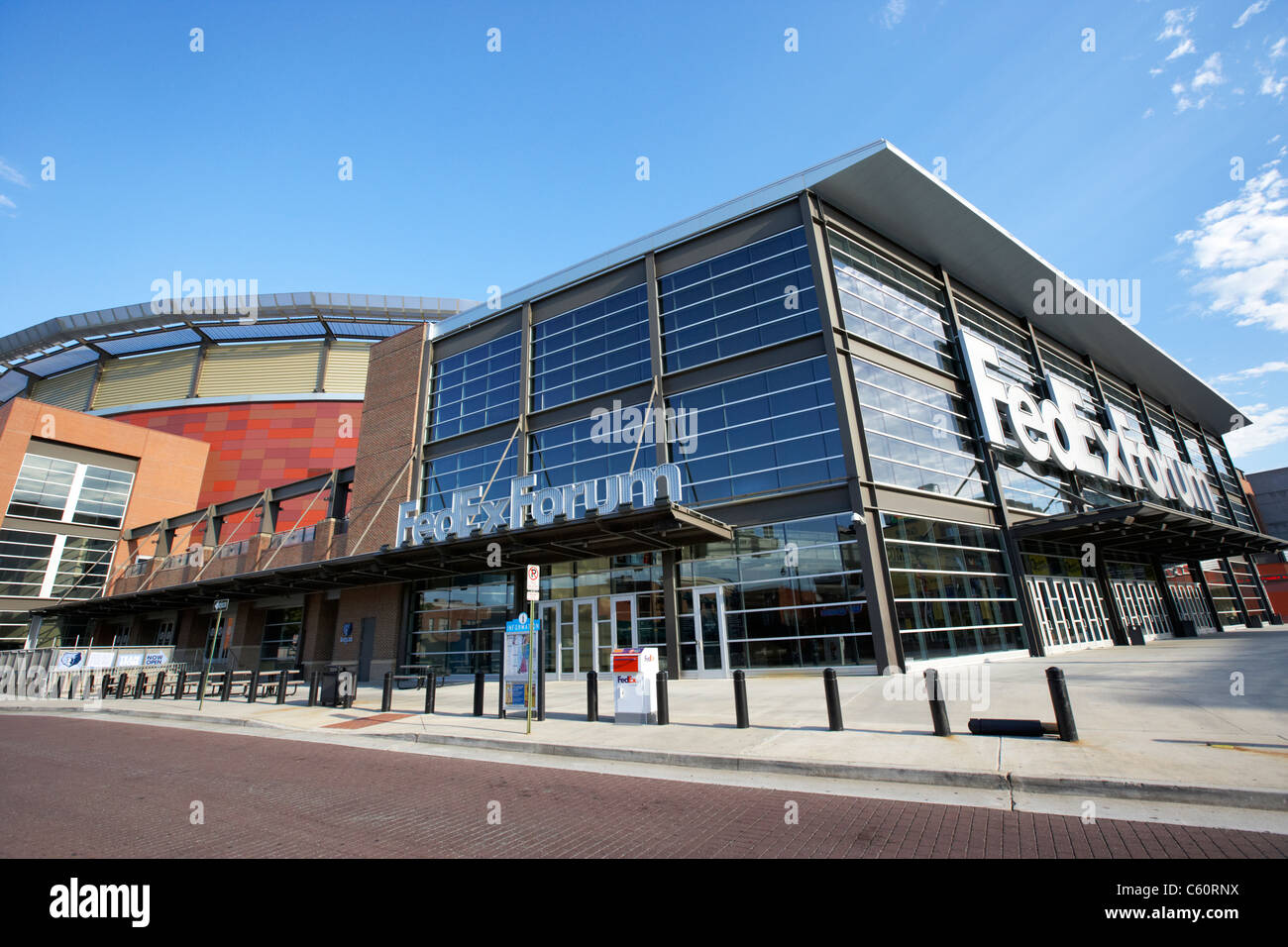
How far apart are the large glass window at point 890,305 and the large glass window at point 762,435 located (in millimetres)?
3186

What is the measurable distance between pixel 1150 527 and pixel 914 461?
12.8 m

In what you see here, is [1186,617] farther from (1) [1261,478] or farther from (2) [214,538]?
(2) [214,538]

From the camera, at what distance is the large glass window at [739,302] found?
67.5ft

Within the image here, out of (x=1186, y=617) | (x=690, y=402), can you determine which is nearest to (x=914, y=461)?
(x=690, y=402)

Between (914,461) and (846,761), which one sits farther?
(914,461)

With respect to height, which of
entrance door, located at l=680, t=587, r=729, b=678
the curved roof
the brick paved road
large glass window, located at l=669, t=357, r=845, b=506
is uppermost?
the curved roof

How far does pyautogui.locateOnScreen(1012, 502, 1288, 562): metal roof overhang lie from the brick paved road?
19.9 metres

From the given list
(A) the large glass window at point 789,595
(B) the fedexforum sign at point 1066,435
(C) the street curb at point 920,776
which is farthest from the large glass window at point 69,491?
(B) the fedexforum sign at point 1066,435

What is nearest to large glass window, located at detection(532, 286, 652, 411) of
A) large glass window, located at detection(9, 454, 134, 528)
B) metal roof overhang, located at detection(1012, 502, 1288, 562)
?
metal roof overhang, located at detection(1012, 502, 1288, 562)

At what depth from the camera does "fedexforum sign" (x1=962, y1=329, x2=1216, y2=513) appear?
23.7 metres

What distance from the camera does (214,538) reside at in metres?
34.1

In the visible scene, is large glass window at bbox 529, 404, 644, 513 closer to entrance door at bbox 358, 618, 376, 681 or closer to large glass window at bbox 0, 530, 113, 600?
entrance door at bbox 358, 618, 376, 681
